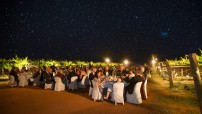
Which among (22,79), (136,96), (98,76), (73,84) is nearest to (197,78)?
(136,96)

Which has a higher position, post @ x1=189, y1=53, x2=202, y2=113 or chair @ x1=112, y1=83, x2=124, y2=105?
post @ x1=189, y1=53, x2=202, y2=113

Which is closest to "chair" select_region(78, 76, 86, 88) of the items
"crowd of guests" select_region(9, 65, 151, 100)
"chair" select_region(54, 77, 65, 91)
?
"crowd of guests" select_region(9, 65, 151, 100)

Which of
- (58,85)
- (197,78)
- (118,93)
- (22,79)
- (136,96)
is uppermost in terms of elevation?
(197,78)

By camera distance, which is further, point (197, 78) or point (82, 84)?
point (82, 84)

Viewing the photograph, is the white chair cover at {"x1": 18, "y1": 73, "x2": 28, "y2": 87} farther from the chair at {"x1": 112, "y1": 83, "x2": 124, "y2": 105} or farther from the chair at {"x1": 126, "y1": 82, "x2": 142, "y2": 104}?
the chair at {"x1": 126, "y1": 82, "x2": 142, "y2": 104}

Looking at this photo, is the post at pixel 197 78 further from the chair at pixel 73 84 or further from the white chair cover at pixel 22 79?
the white chair cover at pixel 22 79

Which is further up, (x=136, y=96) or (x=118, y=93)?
(x=118, y=93)

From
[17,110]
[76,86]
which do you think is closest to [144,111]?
[17,110]

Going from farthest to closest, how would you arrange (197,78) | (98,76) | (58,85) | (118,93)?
1. (58,85)
2. (98,76)
3. (118,93)
4. (197,78)

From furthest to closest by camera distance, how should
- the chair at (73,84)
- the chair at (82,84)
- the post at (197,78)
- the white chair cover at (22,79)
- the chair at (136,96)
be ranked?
the white chair cover at (22,79)
the chair at (82,84)
the chair at (73,84)
the chair at (136,96)
the post at (197,78)

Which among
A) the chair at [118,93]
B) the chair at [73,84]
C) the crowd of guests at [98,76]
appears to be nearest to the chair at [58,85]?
the crowd of guests at [98,76]

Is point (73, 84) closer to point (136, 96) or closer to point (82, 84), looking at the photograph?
point (82, 84)

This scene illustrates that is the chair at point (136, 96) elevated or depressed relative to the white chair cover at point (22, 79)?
depressed

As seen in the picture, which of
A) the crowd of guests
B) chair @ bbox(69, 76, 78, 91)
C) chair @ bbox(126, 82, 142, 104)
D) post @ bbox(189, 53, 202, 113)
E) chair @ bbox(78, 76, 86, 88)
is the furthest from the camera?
chair @ bbox(78, 76, 86, 88)
